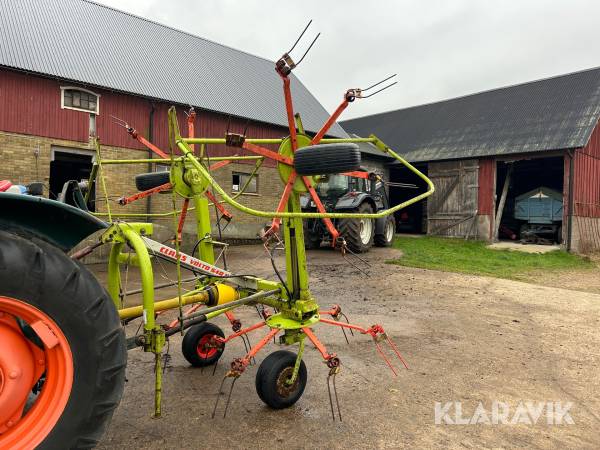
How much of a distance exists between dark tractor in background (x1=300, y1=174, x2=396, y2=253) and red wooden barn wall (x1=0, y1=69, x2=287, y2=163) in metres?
3.93

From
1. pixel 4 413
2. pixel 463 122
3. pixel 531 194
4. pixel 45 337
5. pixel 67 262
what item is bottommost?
pixel 4 413

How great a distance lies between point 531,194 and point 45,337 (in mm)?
19231

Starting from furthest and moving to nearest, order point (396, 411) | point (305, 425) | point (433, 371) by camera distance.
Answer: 1. point (433, 371)
2. point (396, 411)
3. point (305, 425)

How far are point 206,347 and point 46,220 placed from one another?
214cm

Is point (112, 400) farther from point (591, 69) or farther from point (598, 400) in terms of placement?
point (591, 69)

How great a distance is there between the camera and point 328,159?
254 centimetres

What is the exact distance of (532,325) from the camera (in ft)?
18.1

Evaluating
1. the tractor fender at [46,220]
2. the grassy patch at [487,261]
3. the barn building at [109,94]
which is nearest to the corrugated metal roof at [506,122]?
the grassy patch at [487,261]

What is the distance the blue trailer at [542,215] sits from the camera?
16812mm

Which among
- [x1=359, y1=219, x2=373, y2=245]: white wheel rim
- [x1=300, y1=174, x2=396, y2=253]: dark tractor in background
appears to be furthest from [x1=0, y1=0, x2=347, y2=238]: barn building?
[x1=359, y1=219, x2=373, y2=245]: white wheel rim

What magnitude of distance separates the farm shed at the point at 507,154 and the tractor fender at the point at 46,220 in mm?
16728

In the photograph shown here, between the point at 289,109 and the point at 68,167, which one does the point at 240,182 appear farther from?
the point at 289,109

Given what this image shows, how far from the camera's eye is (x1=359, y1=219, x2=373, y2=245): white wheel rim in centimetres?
1238

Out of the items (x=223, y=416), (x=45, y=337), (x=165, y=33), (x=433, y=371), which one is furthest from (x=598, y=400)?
(x=165, y=33)
